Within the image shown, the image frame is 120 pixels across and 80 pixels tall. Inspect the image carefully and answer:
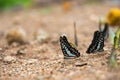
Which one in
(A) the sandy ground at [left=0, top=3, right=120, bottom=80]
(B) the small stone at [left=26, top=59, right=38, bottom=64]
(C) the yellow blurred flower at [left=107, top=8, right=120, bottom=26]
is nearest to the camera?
(A) the sandy ground at [left=0, top=3, right=120, bottom=80]

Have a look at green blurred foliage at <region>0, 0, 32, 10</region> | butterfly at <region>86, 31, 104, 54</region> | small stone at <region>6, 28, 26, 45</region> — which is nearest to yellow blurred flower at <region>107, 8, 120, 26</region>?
small stone at <region>6, 28, 26, 45</region>

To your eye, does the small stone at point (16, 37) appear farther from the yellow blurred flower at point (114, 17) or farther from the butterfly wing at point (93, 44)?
the butterfly wing at point (93, 44)

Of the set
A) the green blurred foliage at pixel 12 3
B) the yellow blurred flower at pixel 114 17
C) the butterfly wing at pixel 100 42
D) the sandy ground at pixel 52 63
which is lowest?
the sandy ground at pixel 52 63

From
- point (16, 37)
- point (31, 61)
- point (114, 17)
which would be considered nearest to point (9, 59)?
point (31, 61)

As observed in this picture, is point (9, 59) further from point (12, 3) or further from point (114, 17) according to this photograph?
point (12, 3)

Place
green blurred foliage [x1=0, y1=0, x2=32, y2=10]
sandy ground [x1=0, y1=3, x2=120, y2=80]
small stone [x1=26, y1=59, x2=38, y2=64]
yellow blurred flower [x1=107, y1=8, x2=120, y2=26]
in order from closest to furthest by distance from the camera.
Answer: sandy ground [x1=0, y1=3, x2=120, y2=80] < small stone [x1=26, y1=59, x2=38, y2=64] < yellow blurred flower [x1=107, y1=8, x2=120, y2=26] < green blurred foliage [x1=0, y1=0, x2=32, y2=10]

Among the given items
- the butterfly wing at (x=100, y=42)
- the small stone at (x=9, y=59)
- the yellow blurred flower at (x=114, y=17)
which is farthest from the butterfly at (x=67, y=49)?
the yellow blurred flower at (x=114, y=17)

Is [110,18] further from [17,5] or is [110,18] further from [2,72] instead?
[17,5]

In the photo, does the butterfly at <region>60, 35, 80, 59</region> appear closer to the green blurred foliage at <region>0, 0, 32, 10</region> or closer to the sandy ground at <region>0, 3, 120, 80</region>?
the sandy ground at <region>0, 3, 120, 80</region>
